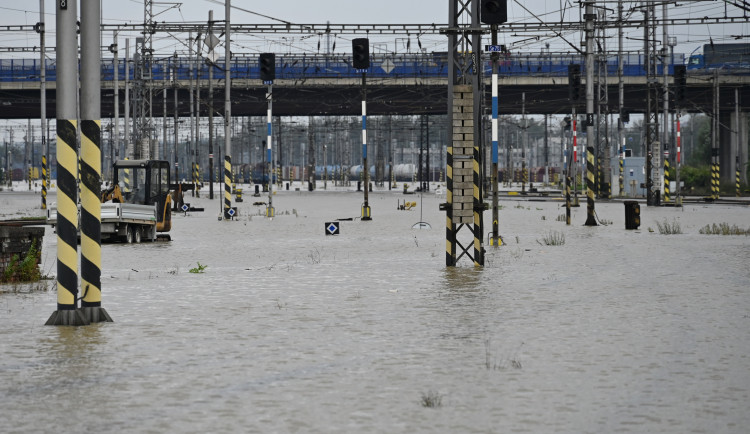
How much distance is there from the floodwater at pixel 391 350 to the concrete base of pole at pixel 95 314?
28cm

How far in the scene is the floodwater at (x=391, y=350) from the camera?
7879 mm

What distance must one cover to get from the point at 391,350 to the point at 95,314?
154 inches

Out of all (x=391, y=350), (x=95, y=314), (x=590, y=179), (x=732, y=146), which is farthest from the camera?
(x=732, y=146)

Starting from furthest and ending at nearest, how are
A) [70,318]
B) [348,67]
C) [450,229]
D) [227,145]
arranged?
[348,67] → [227,145] → [450,229] → [70,318]

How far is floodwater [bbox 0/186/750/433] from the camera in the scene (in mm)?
7879

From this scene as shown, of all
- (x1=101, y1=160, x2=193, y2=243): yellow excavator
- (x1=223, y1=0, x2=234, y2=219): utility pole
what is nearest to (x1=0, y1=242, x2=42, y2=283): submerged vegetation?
(x1=101, y1=160, x2=193, y2=243): yellow excavator

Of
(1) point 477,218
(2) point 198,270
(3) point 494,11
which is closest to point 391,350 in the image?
(2) point 198,270

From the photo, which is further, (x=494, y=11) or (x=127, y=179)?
(x=127, y=179)

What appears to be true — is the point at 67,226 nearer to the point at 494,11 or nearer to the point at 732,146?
the point at 494,11

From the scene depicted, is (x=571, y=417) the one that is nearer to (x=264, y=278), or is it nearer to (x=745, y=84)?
(x=264, y=278)

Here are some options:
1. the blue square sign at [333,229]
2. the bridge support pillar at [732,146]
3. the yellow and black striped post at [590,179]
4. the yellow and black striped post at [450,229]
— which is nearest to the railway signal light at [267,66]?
A: the blue square sign at [333,229]

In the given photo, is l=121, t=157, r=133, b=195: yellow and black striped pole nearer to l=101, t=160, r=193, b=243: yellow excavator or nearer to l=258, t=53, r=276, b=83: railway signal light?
l=101, t=160, r=193, b=243: yellow excavator

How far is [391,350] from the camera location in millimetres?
10781

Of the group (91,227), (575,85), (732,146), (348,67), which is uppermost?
(348,67)
